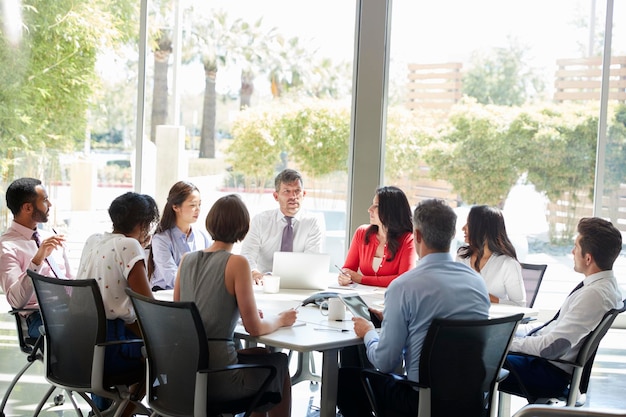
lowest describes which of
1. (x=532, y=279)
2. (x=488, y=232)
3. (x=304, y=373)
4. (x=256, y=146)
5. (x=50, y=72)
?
(x=304, y=373)

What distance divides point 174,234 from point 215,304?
5.44ft

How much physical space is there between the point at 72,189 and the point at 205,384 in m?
5.35

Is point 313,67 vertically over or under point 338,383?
over

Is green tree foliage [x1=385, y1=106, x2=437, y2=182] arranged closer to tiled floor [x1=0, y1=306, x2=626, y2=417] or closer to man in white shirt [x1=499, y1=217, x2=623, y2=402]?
tiled floor [x1=0, y1=306, x2=626, y2=417]

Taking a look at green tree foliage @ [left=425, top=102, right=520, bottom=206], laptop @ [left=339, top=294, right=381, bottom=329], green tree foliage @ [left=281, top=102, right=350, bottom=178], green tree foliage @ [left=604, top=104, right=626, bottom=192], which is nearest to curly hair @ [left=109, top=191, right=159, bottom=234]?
laptop @ [left=339, top=294, right=381, bottom=329]

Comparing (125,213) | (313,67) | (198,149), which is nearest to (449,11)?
(313,67)

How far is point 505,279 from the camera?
438 centimetres

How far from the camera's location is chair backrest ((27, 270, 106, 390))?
11.4 feet

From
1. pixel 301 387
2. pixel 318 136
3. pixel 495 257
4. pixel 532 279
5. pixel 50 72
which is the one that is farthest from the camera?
pixel 50 72

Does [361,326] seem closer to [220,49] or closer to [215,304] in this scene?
[215,304]

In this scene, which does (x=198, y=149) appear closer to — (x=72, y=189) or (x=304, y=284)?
(x=72, y=189)

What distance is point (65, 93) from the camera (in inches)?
311

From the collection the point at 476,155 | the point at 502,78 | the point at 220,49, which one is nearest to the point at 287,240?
the point at 476,155

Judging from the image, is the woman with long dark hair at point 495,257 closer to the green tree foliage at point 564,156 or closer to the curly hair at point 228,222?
the curly hair at point 228,222
